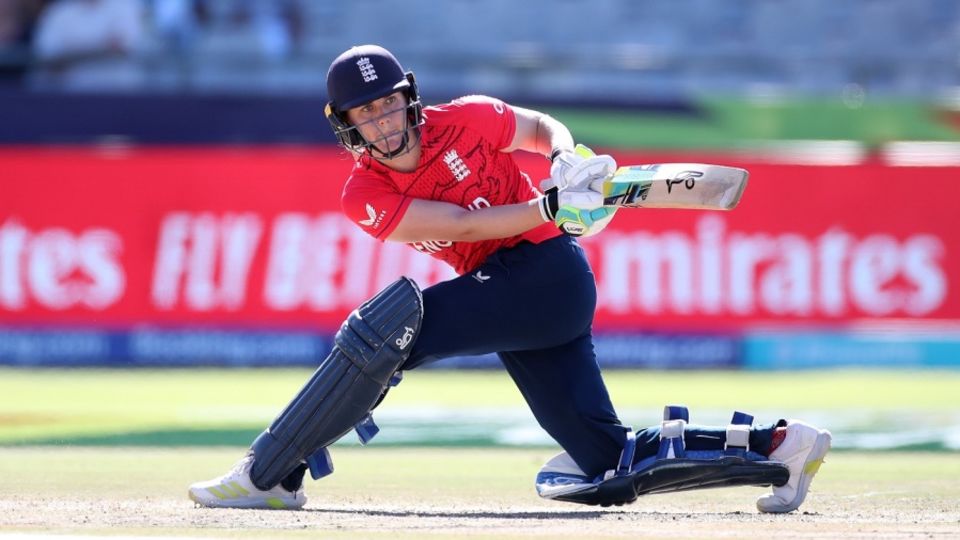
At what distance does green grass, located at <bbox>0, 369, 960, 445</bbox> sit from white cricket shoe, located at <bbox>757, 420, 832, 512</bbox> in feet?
11.9

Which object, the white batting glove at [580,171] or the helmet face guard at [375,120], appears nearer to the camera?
the white batting glove at [580,171]

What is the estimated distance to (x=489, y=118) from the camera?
538 cm

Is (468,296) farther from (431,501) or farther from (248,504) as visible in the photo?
(248,504)

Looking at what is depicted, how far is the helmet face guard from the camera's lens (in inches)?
204

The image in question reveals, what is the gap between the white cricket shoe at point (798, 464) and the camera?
517 centimetres

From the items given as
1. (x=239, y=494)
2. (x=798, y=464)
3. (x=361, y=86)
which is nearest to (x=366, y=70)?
(x=361, y=86)

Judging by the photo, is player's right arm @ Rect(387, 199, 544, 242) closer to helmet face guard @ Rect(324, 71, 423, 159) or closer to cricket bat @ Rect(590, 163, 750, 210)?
helmet face guard @ Rect(324, 71, 423, 159)

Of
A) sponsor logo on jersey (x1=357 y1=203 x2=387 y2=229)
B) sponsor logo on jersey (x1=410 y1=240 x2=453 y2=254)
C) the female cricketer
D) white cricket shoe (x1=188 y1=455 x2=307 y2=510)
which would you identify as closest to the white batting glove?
the female cricketer

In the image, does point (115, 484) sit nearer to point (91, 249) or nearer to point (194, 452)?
point (194, 452)

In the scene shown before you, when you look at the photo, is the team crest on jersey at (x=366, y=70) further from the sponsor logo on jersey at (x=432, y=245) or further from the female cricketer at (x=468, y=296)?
the sponsor logo on jersey at (x=432, y=245)

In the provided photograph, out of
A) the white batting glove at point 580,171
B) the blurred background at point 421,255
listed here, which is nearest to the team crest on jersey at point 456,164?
the white batting glove at point 580,171

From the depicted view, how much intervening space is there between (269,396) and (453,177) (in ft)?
18.2

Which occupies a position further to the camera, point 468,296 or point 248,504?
point 248,504

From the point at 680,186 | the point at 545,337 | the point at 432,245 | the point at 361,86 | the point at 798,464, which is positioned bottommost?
the point at 798,464
